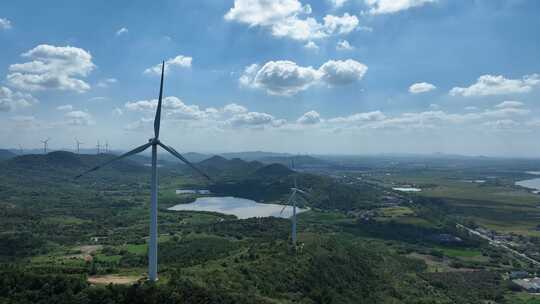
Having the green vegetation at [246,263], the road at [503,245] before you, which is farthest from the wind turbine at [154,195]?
the road at [503,245]

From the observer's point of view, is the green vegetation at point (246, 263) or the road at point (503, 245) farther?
the road at point (503, 245)

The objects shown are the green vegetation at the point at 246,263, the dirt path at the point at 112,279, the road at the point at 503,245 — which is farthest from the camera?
the road at the point at 503,245

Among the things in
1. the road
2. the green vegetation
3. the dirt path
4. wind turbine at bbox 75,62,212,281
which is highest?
wind turbine at bbox 75,62,212,281

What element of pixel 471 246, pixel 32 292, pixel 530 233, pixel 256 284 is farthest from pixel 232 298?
pixel 530 233

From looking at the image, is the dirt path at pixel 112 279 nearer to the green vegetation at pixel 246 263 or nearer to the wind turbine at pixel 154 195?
the green vegetation at pixel 246 263

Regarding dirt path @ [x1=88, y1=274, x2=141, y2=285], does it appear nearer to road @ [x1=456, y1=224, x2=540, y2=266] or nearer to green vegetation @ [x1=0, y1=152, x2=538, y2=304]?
green vegetation @ [x1=0, y1=152, x2=538, y2=304]

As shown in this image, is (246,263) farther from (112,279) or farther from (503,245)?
(503,245)

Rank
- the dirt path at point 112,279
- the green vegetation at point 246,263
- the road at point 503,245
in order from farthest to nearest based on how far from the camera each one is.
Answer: the road at point 503,245 < the dirt path at point 112,279 < the green vegetation at point 246,263

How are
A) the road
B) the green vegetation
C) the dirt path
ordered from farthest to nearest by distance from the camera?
the road < the dirt path < the green vegetation

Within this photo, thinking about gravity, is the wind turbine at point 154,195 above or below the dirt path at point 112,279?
above

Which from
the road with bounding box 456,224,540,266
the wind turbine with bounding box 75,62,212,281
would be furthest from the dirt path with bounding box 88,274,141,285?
the road with bounding box 456,224,540,266

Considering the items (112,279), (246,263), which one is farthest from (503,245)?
(112,279)
